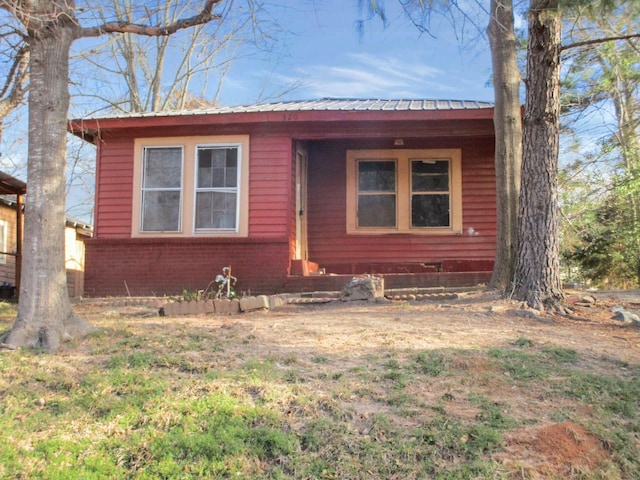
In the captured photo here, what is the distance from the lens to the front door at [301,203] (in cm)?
1072

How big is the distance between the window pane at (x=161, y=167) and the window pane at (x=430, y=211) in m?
4.31

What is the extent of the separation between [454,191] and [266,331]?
614cm

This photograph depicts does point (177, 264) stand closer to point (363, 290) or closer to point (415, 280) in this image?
point (363, 290)

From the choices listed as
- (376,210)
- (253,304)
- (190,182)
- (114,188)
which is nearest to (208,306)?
(253,304)

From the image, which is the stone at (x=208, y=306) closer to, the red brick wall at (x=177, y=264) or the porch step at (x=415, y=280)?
the red brick wall at (x=177, y=264)

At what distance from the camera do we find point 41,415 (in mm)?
3756

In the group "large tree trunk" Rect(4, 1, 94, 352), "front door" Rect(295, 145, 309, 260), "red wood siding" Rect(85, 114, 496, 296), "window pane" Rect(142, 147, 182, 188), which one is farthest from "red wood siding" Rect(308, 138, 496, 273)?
"large tree trunk" Rect(4, 1, 94, 352)

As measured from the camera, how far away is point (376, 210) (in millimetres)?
11078

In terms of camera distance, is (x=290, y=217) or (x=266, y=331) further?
(x=290, y=217)

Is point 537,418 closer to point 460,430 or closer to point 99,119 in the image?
point 460,430

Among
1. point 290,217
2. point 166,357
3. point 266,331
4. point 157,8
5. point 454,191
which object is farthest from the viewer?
point 454,191

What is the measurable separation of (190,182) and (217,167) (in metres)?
0.53

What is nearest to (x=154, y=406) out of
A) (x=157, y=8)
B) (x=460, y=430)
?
(x=460, y=430)

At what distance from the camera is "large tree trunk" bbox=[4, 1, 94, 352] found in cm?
534
